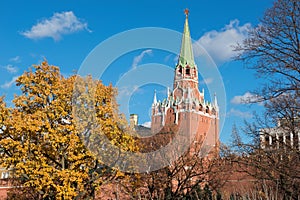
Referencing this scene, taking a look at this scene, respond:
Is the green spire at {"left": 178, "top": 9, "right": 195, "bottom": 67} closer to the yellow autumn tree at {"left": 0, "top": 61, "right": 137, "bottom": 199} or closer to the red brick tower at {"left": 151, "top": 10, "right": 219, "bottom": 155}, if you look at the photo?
the red brick tower at {"left": 151, "top": 10, "right": 219, "bottom": 155}

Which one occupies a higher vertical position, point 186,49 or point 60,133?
point 186,49

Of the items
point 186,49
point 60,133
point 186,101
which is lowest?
point 60,133

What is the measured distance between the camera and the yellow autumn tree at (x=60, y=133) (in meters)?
13.3

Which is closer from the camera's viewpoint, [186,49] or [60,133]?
[60,133]

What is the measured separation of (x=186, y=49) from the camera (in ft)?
190

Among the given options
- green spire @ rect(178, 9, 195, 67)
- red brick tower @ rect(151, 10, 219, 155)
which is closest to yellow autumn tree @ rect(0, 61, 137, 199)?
red brick tower @ rect(151, 10, 219, 155)

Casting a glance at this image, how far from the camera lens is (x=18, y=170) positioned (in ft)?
42.8

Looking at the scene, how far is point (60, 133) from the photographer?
13.7 meters

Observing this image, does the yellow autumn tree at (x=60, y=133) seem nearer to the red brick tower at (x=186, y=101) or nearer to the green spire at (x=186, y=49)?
the red brick tower at (x=186, y=101)

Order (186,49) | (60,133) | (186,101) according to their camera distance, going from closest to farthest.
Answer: (60,133)
(186,49)
(186,101)

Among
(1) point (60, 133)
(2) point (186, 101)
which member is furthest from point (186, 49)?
(1) point (60, 133)

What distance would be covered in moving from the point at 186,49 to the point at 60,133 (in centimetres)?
4607

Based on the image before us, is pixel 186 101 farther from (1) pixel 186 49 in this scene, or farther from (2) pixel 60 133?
(2) pixel 60 133

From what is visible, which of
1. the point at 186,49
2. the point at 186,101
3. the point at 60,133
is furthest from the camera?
the point at 186,101
